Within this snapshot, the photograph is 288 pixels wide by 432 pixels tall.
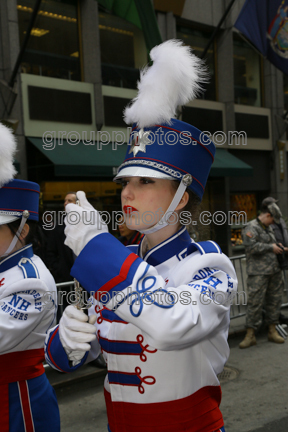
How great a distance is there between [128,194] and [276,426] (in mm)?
3201

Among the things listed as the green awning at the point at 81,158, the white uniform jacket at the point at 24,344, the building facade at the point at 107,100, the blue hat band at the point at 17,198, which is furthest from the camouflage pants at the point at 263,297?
the blue hat band at the point at 17,198

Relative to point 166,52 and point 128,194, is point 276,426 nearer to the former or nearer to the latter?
point 128,194

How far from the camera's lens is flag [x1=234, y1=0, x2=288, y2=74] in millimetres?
9930

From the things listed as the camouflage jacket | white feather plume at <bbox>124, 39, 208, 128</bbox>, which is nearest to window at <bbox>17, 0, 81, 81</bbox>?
the camouflage jacket

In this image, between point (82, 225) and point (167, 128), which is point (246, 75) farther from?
point (82, 225)

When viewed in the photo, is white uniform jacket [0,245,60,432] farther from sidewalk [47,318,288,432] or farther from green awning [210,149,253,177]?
green awning [210,149,253,177]

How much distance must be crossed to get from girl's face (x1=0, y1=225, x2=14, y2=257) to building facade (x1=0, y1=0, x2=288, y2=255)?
5.12m

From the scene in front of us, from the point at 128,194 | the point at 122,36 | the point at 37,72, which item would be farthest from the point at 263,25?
the point at 128,194

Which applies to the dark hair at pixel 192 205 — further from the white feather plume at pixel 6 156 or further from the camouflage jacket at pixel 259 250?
the camouflage jacket at pixel 259 250

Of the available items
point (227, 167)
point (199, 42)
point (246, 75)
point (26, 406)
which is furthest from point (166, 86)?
point (246, 75)

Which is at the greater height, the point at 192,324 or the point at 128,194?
the point at 128,194

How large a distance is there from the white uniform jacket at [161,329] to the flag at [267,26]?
9674 millimetres

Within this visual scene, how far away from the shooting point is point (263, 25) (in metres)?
10.2

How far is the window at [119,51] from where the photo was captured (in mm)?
10969
